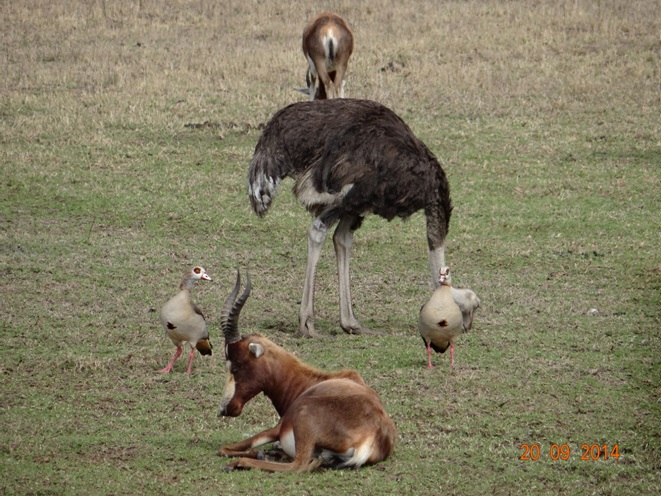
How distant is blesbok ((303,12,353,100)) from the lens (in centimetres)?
1551

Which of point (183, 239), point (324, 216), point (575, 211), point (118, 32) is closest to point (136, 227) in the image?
point (183, 239)

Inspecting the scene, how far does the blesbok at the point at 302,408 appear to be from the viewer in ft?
19.0

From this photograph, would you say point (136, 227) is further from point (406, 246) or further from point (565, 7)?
point (565, 7)

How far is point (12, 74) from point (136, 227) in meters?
6.79

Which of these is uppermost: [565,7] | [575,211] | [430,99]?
[565,7]

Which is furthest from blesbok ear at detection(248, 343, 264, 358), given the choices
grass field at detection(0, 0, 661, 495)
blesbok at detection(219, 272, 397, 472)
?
grass field at detection(0, 0, 661, 495)

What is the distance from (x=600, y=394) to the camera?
7.46 m

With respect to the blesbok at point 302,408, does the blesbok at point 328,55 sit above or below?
above

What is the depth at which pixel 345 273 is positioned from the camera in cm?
926

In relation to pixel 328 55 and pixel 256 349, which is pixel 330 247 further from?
pixel 256 349

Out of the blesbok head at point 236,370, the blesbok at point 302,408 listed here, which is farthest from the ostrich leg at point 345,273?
the blesbok head at point 236,370

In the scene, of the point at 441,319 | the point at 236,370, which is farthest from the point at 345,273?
the point at 236,370
